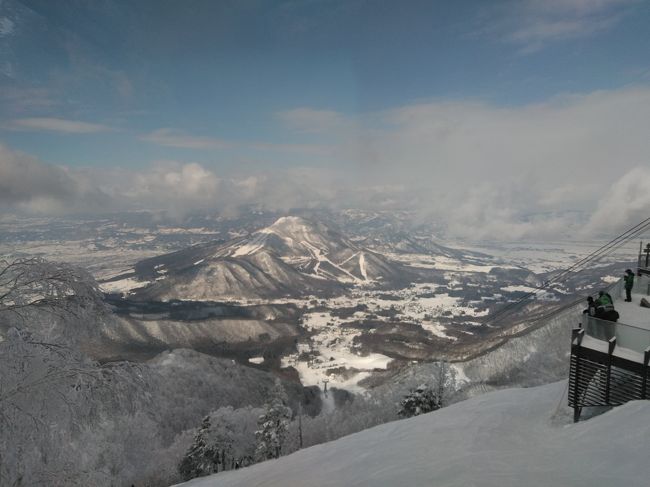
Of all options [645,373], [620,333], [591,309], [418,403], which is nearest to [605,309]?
[591,309]

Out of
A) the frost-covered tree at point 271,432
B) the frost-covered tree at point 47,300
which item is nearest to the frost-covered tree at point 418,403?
the frost-covered tree at point 271,432

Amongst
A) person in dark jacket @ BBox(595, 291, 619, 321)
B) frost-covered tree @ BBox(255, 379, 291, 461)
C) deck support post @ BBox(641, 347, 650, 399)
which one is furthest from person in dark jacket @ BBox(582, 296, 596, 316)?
frost-covered tree @ BBox(255, 379, 291, 461)

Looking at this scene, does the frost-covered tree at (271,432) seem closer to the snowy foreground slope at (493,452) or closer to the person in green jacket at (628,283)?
the snowy foreground slope at (493,452)

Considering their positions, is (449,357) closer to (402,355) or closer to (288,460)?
(402,355)

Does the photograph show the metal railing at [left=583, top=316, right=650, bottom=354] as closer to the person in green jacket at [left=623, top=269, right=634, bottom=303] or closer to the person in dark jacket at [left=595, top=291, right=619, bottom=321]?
the person in dark jacket at [left=595, top=291, right=619, bottom=321]

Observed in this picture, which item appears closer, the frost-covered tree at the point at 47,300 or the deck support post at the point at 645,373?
the frost-covered tree at the point at 47,300

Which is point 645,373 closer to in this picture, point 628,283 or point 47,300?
point 628,283
